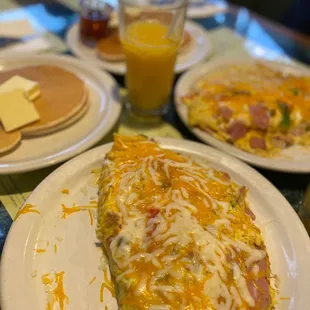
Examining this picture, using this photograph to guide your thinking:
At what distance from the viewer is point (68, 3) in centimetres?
268

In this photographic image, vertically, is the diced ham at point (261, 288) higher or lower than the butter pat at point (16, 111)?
higher

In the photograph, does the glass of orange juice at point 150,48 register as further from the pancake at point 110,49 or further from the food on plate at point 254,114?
the pancake at point 110,49

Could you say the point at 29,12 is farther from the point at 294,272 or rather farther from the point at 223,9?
the point at 294,272

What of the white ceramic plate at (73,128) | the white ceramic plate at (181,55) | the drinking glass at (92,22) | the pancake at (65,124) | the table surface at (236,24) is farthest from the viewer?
the table surface at (236,24)

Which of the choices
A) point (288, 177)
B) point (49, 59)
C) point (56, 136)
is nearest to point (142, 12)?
point (49, 59)

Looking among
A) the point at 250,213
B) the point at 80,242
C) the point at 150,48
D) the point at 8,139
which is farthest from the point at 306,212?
the point at 8,139

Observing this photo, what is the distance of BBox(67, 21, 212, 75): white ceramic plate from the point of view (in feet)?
6.71

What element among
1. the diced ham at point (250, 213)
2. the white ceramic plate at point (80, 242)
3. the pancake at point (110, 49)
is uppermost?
the diced ham at point (250, 213)

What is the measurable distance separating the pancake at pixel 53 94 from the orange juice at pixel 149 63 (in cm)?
25

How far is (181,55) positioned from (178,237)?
1.44 m

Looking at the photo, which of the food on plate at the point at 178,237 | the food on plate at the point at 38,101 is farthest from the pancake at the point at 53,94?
the food on plate at the point at 178,237

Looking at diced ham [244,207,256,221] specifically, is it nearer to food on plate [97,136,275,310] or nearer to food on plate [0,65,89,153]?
food on plate [97,136,275,310]

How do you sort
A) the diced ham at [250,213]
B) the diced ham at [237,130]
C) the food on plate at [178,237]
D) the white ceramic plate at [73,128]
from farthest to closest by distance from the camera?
1. the diced ham at [237,130]
2. the white ceramic plate at [73,128]
3. the diced ham at [250,213]
4. the food on plate at [178,237]

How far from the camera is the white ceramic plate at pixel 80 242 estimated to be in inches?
40.7
